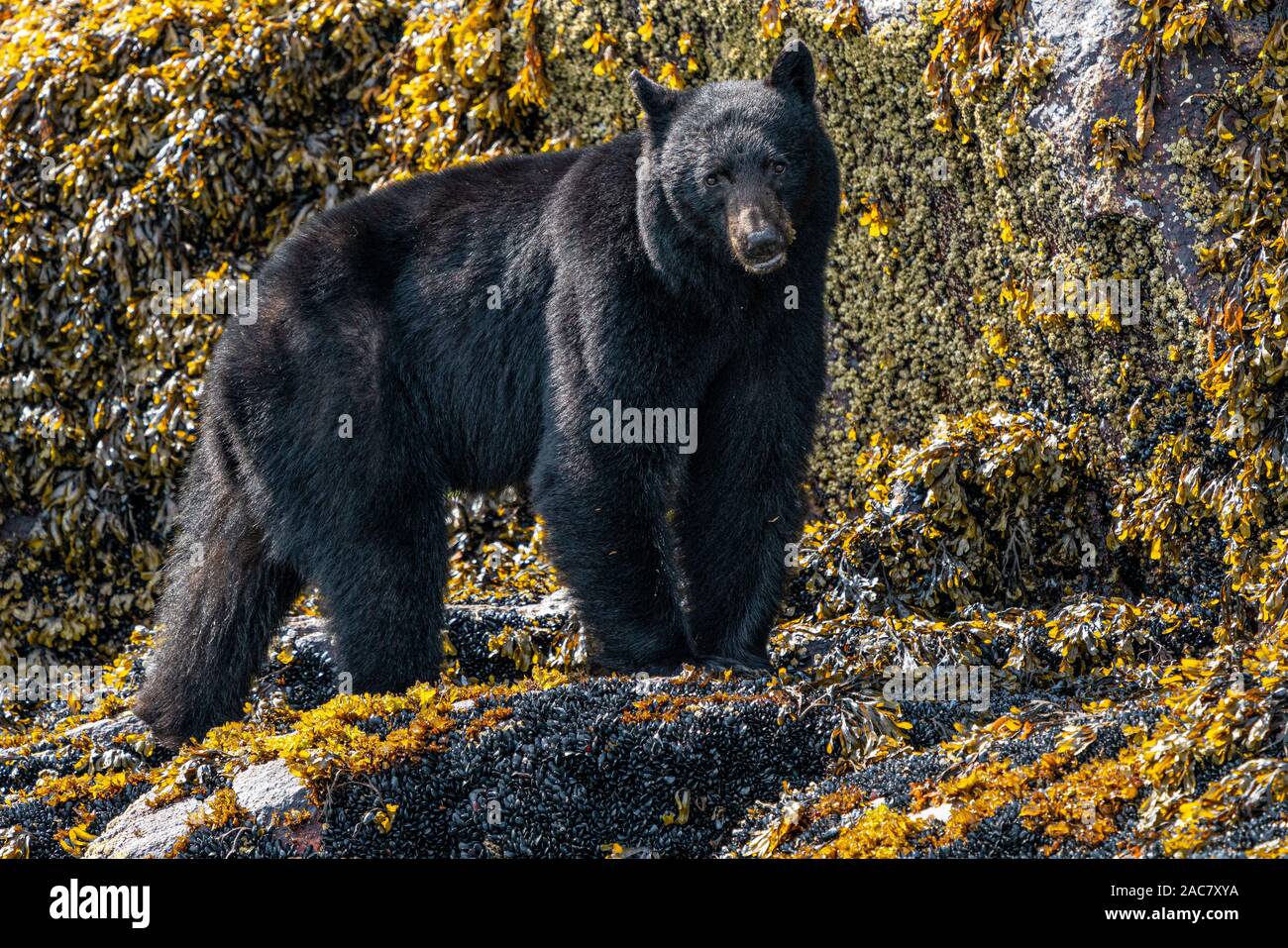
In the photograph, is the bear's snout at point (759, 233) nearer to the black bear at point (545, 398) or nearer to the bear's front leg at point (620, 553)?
the black bear at point (545, 398)

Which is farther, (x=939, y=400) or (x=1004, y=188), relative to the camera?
(x=939, y=400)

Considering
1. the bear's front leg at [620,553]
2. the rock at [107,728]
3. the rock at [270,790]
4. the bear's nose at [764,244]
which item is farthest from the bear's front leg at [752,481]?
the rock at [107,728]

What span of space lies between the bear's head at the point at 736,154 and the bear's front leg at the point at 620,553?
96 centimetres

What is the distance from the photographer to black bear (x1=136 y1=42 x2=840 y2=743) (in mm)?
6039

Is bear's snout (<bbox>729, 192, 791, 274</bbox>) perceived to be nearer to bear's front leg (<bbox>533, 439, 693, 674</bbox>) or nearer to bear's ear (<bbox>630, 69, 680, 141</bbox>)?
bear's ear (<bbox>630, 69, 680, 141</bbox>)

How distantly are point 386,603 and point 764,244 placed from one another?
222cm

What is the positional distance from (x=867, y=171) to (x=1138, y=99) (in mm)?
1466

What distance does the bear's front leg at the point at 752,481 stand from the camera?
20.5 ft

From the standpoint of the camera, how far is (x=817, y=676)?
6000 mm

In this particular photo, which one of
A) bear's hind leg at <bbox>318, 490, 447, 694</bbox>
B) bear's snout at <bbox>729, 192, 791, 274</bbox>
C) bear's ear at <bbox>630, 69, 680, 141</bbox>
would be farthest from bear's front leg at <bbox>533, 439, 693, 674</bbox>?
bear's ear at <bbox>630, 69, 680, 141</bbox>

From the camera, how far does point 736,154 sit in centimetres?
588

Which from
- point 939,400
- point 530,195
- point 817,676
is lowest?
point 817,676

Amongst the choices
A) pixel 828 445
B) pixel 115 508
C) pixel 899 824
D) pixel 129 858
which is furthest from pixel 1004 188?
pixel 115 508
